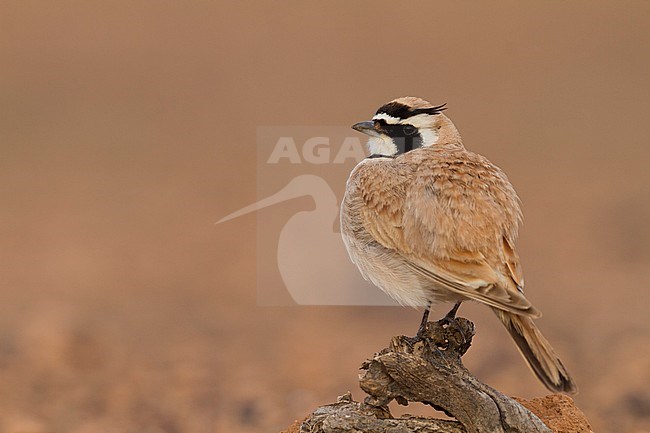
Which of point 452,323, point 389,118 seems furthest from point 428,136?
point 452,323

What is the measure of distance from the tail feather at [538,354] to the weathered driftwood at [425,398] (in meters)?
0.30

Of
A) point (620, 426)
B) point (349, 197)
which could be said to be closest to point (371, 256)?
point (349, 197)

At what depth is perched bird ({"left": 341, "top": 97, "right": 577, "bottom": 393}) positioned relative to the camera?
3.32 m

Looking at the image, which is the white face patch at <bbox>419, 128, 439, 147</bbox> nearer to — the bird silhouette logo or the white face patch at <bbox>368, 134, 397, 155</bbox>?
the white face patch at <bbox>368, 134, 397, 155</bbox>

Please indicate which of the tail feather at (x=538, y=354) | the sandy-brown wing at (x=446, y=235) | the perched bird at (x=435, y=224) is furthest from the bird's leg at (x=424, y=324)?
the tail feather at (x=538, y=354)

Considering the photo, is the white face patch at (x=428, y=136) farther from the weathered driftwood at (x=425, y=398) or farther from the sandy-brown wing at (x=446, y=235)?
the weathered driftwood at (x=425, y=398)

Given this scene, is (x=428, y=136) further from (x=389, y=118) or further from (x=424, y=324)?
(x=424, y=324)

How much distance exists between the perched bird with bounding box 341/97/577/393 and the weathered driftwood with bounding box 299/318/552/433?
209mm

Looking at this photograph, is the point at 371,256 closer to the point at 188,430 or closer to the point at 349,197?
the point at 349,197

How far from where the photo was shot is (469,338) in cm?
371

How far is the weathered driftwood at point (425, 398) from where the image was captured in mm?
3492

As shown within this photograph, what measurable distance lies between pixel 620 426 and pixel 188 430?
8.03ft

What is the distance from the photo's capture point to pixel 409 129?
4.04 metres

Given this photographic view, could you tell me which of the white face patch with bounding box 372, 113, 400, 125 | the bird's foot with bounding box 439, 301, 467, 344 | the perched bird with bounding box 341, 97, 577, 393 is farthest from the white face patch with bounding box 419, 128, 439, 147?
the bird's foot with bounding box 439, 301, 467, 344
